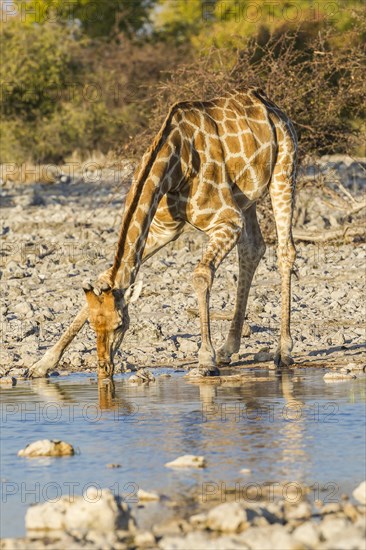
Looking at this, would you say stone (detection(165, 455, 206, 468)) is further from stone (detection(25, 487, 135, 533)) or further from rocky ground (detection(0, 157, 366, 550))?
stone (detection(25, 487, 135, 533))

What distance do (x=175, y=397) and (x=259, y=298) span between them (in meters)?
4.18

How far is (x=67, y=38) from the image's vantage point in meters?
37.7

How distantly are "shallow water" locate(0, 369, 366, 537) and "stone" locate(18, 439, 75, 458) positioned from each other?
0.07 meters

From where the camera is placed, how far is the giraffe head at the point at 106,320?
31.1 ft

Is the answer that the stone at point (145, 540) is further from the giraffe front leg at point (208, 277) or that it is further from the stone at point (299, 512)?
the giraffe front leg at point (208, 277)

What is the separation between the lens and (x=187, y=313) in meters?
12.2

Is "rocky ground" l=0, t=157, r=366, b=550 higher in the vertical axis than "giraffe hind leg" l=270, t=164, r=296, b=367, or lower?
lower

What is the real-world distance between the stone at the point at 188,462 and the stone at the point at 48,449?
2.32 ft

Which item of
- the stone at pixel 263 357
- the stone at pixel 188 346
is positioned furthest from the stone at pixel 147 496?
the stone at pixel 188 346

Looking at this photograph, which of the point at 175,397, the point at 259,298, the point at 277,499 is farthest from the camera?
the point at 259,298

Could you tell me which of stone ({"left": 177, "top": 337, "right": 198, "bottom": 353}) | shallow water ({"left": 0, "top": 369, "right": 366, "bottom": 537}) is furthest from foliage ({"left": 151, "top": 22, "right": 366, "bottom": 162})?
shallow water ({"left": 0, "top": 369, "right": 366, "bottom": 537})

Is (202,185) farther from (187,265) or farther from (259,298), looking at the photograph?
(187,265)

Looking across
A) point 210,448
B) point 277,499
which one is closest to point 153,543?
point 277,499

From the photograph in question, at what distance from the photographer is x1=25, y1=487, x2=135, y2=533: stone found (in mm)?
5371
